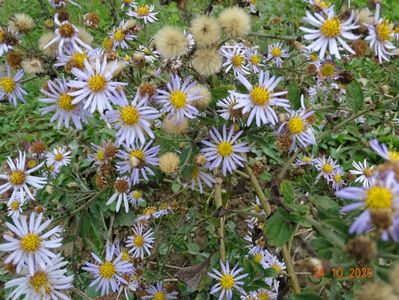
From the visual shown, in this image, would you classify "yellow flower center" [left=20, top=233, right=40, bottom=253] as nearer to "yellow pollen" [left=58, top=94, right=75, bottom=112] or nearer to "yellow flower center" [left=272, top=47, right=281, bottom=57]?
"yellow pollen" [left=58, top=94, right=75, bottom=112]

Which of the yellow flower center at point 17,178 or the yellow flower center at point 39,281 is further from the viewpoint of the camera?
the yellow flower center at point 17,178

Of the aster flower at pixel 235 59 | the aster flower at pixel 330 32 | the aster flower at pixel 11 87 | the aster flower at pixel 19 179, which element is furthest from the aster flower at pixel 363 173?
the aster flower at pixel 11 87

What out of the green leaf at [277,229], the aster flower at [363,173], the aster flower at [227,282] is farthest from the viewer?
the aster flower at [363,173]

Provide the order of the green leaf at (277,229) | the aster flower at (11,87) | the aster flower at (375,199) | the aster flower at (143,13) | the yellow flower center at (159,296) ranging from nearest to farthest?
the aster flower at (375,199) → the green leaf at (277,229) → the aster flower at (11,87) → the yellow flower center at (159,296) → the aster flower at (143,13)

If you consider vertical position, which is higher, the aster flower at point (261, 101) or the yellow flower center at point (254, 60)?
the yellow flower center at point (254, 60)

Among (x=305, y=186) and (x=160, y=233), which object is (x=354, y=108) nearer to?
(x=305, y=186)

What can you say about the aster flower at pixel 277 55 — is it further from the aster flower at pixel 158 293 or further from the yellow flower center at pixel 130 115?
the aster flower at pixel 158 293

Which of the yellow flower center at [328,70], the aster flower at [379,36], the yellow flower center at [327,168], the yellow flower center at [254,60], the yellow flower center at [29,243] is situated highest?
the yellow flower center at [254,60]

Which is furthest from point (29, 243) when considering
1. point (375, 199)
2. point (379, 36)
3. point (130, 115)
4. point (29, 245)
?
point (379, 36)
